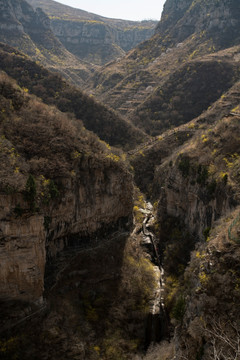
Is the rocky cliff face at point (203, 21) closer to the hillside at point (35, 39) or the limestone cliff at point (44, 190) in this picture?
the hillside at point (35, 39)

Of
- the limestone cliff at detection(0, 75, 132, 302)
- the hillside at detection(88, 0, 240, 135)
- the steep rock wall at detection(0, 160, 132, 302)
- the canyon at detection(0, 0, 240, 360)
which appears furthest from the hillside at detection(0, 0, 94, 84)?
the steep rock wall at detection(0, 160, 132, 302)

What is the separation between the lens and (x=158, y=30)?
14650cm

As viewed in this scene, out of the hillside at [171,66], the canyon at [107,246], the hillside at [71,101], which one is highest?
the hillside at [171,66]

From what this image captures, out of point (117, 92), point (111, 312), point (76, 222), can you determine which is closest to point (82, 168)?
point (76, 222)

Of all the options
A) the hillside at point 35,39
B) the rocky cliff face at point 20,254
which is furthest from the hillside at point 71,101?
the hillside at point 35,39

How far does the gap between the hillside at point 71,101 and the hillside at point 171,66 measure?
11.6m

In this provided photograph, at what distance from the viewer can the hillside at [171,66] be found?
83.2 meters

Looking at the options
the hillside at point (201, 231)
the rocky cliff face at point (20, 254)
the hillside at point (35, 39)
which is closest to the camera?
the hillside at point (201, 231)

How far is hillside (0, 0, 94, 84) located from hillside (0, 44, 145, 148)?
195ft

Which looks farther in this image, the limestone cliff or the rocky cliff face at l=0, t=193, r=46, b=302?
the limestone cliff

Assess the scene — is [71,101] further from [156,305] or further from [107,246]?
[156,305]

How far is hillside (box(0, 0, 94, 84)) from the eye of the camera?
432 ft

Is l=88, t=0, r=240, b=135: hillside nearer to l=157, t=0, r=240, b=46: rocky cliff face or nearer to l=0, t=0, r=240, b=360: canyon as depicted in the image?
l=157, t=0, r=240, b=46: rocky cliff face

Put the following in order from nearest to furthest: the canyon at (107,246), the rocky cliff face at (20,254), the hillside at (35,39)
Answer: the canyon at (107,246) < the rocky cliff face at (20,254) < the hillside at (35,39)
